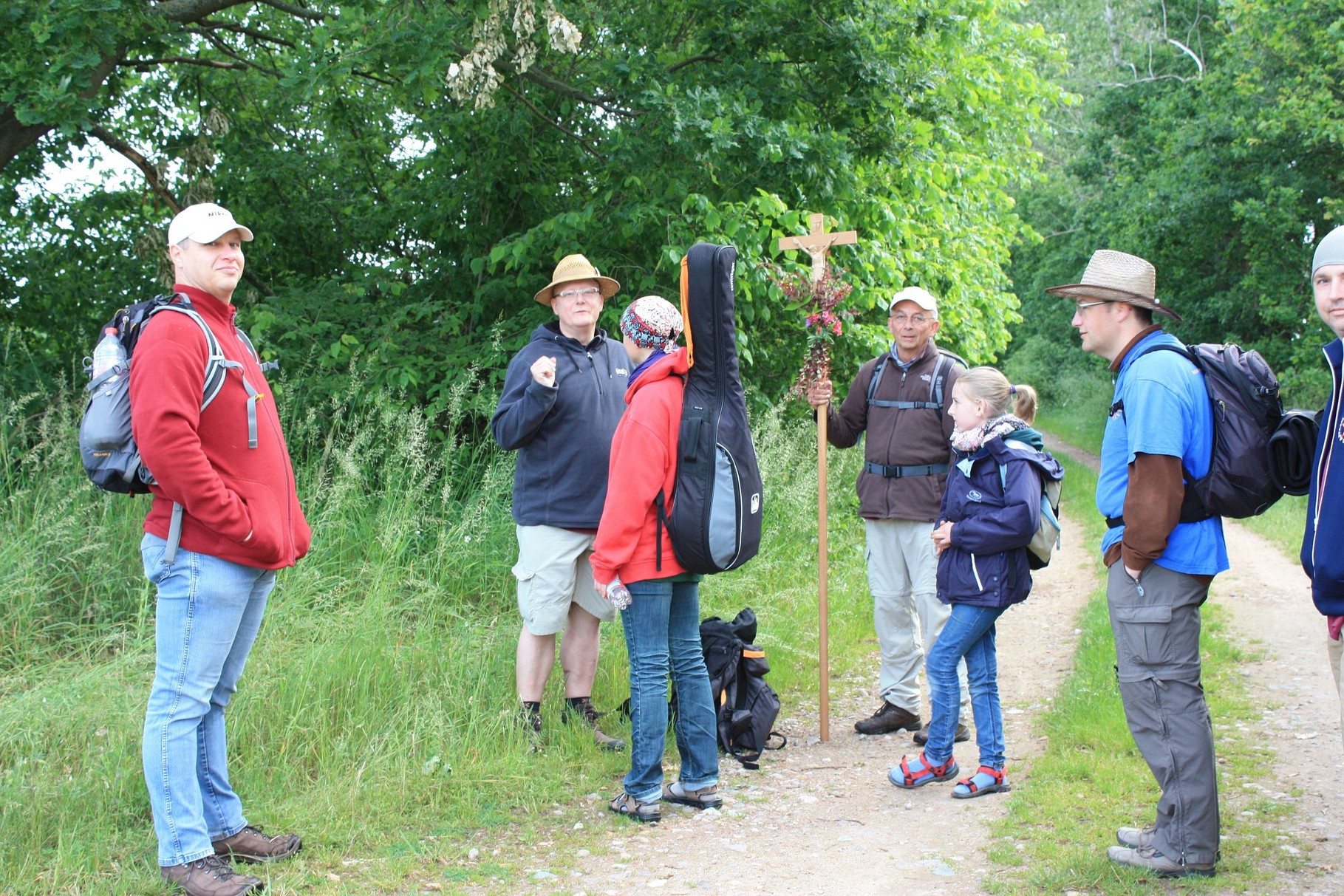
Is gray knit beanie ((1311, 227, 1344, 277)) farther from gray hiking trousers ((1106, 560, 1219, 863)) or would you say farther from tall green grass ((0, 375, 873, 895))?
tall green grass ((0, 375, 873, 895))

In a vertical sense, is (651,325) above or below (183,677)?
above

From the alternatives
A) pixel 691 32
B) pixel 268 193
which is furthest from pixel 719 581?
pixel 268 193

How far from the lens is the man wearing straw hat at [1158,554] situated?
353cm

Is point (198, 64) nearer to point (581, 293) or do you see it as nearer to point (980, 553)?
point (581, 293)

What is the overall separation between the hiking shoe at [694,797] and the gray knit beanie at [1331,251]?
290cm

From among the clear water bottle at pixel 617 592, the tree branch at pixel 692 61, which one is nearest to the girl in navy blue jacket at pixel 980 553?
the clear water bottle at pixel 617 592

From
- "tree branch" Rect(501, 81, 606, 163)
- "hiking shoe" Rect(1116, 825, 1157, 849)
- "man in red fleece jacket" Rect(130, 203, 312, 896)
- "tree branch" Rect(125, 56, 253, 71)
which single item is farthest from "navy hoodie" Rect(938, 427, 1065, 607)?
"tree branch" Rect(125, 56, 253, 71)

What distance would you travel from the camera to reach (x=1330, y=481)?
3.11 metres

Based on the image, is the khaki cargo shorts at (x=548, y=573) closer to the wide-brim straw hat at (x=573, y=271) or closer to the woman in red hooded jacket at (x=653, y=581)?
the woman in red hooded jacket at (x=653, y=581)

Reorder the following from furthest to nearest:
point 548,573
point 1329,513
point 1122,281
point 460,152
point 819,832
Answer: point 460,152 < point 548,573 < point 819,832 < point 1122,281 < point 1329,513

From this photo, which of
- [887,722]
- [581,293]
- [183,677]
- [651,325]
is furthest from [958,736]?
[183,677]

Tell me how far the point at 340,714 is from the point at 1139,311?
11.7ft

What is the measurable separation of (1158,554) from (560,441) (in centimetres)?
260

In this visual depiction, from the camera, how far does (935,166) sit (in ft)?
33.0
